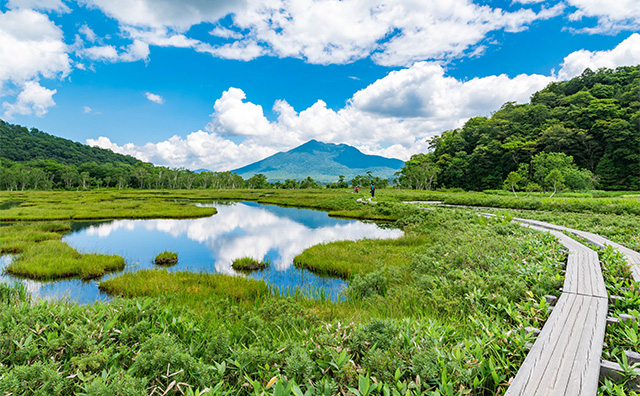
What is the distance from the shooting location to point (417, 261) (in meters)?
11.0

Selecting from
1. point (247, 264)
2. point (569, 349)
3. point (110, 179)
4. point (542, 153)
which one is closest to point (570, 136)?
point (542, 153)

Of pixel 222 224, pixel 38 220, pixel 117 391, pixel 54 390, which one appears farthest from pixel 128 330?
pixel 38 220

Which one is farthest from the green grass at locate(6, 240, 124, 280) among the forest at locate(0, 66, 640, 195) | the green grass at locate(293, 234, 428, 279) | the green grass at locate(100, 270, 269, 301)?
the forest at locate(0, 66, 640, 195)

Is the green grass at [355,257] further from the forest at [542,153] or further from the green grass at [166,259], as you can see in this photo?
the forest at [542,153]

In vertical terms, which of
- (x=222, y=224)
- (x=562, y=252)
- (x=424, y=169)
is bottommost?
(x=222, y=224)

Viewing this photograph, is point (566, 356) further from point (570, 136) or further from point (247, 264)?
point (570, 136)

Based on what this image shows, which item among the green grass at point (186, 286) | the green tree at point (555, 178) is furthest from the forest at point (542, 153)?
the green grass at point (186, 286)

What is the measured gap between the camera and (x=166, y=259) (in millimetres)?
14117

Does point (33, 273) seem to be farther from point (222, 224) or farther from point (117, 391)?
point (222, 224)

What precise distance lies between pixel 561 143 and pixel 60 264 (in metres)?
82.3

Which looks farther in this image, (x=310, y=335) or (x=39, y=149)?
(x=39, y=149)

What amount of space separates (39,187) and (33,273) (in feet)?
400

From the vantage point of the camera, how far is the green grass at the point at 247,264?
13188 mm

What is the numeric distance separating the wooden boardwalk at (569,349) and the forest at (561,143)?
135 ft
